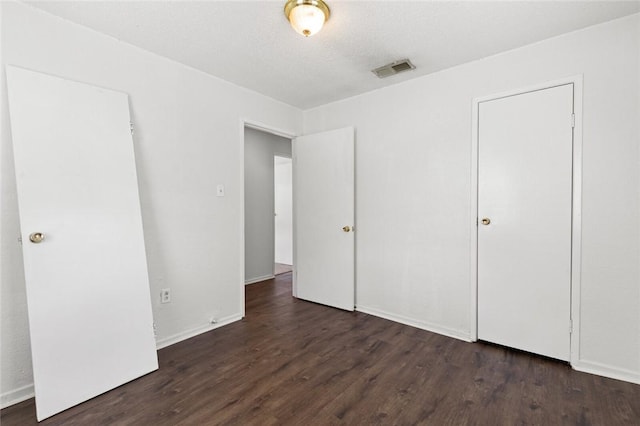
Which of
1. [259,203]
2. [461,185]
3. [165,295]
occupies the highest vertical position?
[461,185]

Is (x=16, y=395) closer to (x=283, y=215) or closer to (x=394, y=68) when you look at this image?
(x=394, y=68)

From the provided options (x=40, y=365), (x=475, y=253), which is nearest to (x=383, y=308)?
(x=475, y=253)

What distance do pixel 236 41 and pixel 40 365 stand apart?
2.49m

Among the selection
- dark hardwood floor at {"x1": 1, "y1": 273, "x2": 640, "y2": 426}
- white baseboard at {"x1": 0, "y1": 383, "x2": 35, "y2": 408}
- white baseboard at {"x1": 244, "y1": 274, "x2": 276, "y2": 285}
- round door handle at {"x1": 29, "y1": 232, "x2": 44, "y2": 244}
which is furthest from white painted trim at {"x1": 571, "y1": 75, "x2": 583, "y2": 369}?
white baseboard at {"x1": 244, "y1": 274, "x2": 276, "y2": 285}

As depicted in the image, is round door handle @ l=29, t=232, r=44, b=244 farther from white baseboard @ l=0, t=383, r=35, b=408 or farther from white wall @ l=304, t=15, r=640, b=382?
white wall @ l=304, t=15, r=640, b=382

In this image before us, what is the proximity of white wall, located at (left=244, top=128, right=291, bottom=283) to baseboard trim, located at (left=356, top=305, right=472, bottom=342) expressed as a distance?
79.2 inches

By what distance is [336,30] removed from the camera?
214 cm

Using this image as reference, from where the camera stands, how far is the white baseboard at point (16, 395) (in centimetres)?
179

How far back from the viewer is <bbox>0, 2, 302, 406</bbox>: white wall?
6.05 ft

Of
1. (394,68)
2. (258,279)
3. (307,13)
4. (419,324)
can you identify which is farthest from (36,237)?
(258,279)

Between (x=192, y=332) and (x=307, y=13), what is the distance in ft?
8.94

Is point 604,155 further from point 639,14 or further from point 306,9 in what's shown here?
point 306,9

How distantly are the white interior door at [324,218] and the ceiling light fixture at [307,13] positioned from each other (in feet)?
5.26

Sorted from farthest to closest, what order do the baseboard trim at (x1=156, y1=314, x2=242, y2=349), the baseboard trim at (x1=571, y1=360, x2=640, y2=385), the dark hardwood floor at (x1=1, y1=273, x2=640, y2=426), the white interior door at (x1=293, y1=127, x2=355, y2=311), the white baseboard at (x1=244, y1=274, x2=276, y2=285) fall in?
the white baseboard at (x1=244, y1=274, x2=276, y2=285), the white interior door at (x1=293, y1=127, x2=355, y2=311), the baseboard trim at (x1=156, y1=314, x2=242, y2=349), the baseboard trim at (x1=571, y1=360, x2=640, y2=385), the dark hardwood floor at (x1=1, y1=273, x2=640, y2=426)
